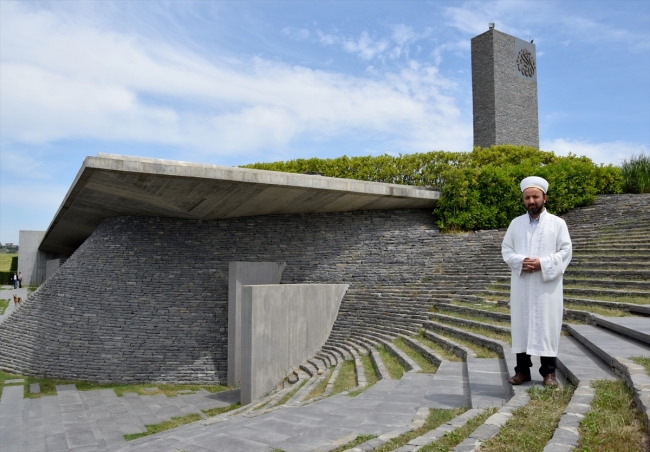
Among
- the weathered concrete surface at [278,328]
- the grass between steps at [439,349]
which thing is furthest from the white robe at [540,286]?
the weathered concrete surface at [278,328]

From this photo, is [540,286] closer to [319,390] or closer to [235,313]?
[319,390]

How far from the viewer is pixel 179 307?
12.5 metres

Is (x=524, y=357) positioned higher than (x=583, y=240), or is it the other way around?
(x=583, y=240)

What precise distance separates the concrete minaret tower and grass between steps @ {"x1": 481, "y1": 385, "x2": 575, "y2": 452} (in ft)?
59.7

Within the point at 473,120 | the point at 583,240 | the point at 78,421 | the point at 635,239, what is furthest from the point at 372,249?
the point at 473,120

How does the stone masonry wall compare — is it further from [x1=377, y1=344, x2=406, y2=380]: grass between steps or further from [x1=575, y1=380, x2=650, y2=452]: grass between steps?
[x1=575, y1=380, x2=650, y2=452]: grass between steps

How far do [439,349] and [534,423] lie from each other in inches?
175

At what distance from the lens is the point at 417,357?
746 cm

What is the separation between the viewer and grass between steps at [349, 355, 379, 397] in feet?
19.1

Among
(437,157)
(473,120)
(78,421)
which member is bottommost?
(78,421)

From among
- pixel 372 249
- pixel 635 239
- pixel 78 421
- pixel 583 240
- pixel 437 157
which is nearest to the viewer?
pixel 78 421

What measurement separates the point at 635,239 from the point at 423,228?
5270mm

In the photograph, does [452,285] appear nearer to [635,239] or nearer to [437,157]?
[635,239]

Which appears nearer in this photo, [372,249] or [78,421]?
[78,421]
